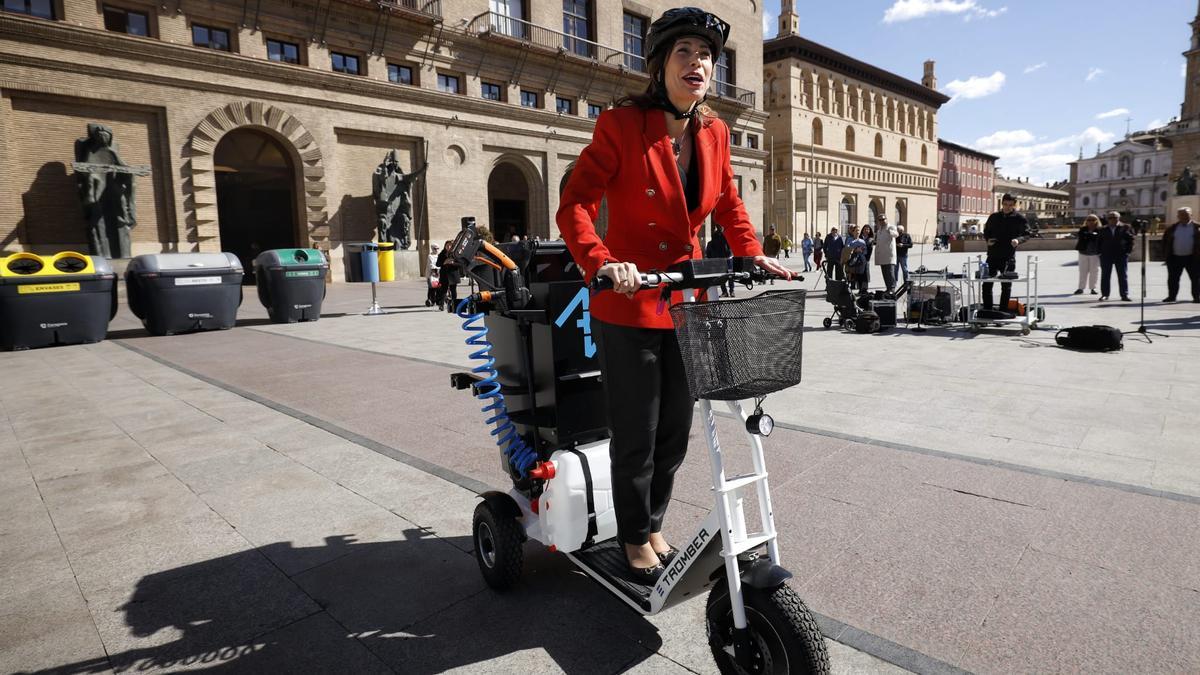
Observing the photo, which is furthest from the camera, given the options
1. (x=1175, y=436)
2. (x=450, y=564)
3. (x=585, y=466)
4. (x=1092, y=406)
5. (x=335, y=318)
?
(x=335, y=318)

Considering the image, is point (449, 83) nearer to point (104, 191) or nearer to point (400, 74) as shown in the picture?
point (400, 74)

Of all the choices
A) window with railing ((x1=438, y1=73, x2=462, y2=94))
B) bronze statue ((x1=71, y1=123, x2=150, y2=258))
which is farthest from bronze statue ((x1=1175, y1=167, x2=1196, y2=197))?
bronze statue ((x1=71, y1=123, x2=150, y2=258))

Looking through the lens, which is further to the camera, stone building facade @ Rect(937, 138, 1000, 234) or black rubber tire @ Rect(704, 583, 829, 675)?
stone building facade @ Rect(937, 138, 1000, 234)

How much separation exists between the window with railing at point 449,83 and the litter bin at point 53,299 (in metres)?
18.5

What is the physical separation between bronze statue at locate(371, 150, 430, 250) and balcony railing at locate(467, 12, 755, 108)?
6.83 meters

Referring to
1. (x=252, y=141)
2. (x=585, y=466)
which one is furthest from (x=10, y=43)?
(x=585, y=466)

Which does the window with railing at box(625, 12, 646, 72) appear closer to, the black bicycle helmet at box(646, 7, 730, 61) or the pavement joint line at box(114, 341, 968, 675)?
the pavement joint line at box(114, 341, 968, 675)

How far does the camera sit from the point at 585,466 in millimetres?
2605

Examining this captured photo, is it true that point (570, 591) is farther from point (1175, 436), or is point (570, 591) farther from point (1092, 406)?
point (1092, 406)

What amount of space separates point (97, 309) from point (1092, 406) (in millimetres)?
13015

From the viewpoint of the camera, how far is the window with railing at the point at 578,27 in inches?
1260

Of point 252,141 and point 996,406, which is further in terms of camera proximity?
point 252,141

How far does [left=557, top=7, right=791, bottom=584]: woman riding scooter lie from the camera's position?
2234 mm

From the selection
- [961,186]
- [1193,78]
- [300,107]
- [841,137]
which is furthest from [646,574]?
[961,186]
